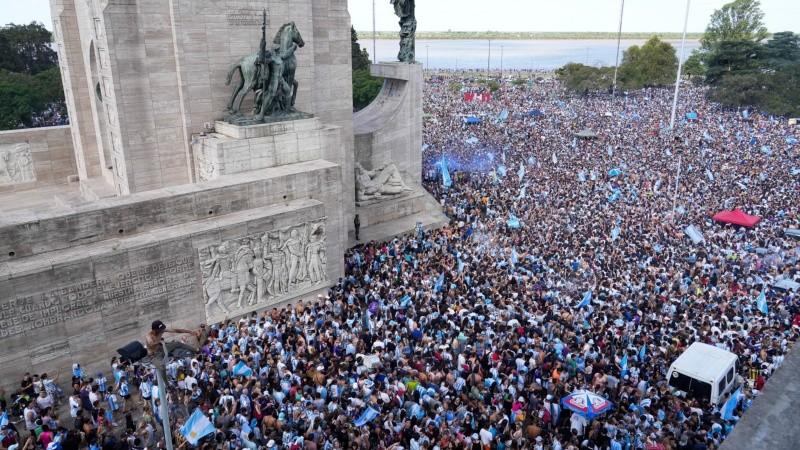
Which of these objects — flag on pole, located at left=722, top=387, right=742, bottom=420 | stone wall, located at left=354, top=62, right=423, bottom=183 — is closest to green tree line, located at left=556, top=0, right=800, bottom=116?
stone wall, located at left=354, top=62, right=423, bottom=183

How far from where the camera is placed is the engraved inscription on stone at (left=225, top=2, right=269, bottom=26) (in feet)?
62.0

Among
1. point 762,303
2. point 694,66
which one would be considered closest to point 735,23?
point 694,66

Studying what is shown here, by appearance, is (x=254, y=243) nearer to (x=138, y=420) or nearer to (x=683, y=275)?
(x=138, y=420)

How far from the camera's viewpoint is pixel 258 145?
59.8 ft

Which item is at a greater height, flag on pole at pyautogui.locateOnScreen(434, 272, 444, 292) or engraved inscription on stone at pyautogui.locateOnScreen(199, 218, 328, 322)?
engraved inscription on stone at pyautogui.locateOnScreen(199, 218, 328, 322)

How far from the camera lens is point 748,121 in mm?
48594

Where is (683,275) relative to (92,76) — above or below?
below

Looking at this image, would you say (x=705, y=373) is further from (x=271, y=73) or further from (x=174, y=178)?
(x=174, y=178)

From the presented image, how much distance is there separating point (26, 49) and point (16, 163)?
31.7 m

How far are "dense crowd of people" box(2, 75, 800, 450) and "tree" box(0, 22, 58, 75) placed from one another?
3964 cm

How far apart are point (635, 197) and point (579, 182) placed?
335cm

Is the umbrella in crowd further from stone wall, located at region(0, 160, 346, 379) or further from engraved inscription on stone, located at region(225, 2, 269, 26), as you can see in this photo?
engraved inscription on stone, located at region(225, 2, 269, 26)

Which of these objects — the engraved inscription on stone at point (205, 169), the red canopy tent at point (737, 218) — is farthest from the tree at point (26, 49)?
the red canopy tent at point (737, 218)

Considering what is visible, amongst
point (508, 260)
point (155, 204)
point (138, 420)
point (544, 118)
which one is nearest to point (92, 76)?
point (155, 204)
